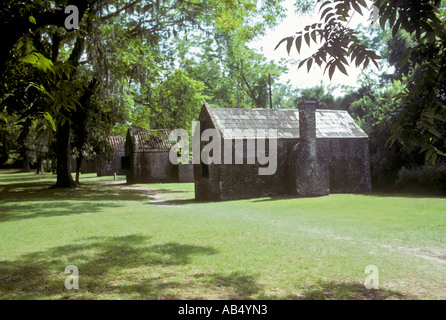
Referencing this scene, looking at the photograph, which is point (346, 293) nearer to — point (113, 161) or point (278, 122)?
point (278, 122)

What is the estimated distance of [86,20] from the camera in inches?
716

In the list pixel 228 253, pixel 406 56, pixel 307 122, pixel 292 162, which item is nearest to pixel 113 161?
pixel 292 162

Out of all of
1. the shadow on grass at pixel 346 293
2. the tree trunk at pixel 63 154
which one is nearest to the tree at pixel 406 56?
the shadow on grass at pixel 346 293

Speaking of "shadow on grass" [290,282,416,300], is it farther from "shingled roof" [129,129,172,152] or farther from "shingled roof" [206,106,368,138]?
"shingled roof" [129,129,172,152]

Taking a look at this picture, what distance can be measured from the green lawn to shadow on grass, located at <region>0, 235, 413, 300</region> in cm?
2

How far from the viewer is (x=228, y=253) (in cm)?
848

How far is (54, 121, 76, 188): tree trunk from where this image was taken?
27766 mm

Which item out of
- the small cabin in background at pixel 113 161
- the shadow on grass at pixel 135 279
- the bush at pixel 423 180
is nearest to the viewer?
the shadow on grass at pixel 135 279

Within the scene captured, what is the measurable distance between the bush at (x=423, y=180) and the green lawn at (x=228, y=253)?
5544mm

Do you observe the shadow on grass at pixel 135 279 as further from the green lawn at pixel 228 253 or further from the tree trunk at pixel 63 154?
the tree trunk at pixel 63 154

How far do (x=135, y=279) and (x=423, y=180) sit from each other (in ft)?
63.3

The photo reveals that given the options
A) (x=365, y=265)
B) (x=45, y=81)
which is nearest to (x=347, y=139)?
(x=365, y=265)

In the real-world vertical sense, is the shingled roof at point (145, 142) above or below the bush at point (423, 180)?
above

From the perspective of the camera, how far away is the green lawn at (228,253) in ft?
19.6
